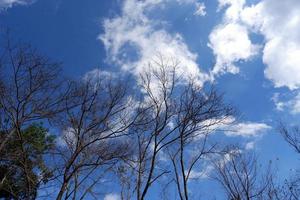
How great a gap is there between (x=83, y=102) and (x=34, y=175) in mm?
3623

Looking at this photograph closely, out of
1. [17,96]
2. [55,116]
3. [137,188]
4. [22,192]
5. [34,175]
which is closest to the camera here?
[17,96]

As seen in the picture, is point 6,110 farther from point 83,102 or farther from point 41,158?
point 41,158

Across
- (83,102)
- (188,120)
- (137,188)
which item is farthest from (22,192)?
(188,120)

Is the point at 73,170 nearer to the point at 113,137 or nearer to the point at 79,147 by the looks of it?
the point at 79,147

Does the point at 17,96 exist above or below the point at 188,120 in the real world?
below

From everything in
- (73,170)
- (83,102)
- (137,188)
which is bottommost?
(73,170)

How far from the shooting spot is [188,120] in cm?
1452

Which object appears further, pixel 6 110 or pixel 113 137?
pixel 113 137

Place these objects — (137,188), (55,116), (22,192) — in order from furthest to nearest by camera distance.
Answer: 1. (22,192)
2. (137,188)
3. (55,116)

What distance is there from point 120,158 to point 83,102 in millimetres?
2303

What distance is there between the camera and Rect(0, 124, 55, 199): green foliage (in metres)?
13.2

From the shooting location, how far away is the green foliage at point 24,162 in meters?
13.2

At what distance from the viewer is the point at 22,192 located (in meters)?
17.0

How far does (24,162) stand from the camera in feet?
39.8
